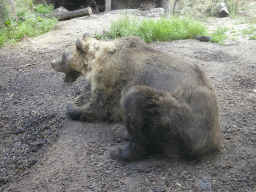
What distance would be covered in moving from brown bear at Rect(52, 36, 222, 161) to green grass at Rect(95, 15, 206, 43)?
4.12 m

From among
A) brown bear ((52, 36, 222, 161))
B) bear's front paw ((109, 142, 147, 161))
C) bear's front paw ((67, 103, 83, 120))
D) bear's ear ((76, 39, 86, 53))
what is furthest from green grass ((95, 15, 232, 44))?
bear's front paw ((109, 142, 147, 161))

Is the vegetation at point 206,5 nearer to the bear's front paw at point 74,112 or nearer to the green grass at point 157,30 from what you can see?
the green grass at point 157,30

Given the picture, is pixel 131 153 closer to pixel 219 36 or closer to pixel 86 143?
pixel 86 143

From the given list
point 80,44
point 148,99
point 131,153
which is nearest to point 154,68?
point 148,99

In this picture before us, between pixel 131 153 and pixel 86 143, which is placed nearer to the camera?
pixel 131 153

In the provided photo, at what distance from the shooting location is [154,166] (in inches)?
116

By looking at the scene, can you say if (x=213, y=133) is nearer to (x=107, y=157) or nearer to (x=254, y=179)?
(x=254, y=179)

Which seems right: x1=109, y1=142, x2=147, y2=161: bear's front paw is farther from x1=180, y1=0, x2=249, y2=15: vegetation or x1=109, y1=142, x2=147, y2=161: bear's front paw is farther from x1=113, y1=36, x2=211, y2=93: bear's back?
x1=180, y1=0, x2=249, y2=15: vegetation

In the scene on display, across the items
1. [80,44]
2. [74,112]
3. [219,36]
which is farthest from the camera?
[219,36]

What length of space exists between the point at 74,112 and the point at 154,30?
17.3 feet

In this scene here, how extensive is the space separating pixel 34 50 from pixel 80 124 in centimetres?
455

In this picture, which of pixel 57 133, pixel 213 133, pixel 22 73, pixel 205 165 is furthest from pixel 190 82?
pixel 22 73

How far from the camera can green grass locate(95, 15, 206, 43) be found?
26.4 ft

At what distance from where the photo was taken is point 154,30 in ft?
27.0
